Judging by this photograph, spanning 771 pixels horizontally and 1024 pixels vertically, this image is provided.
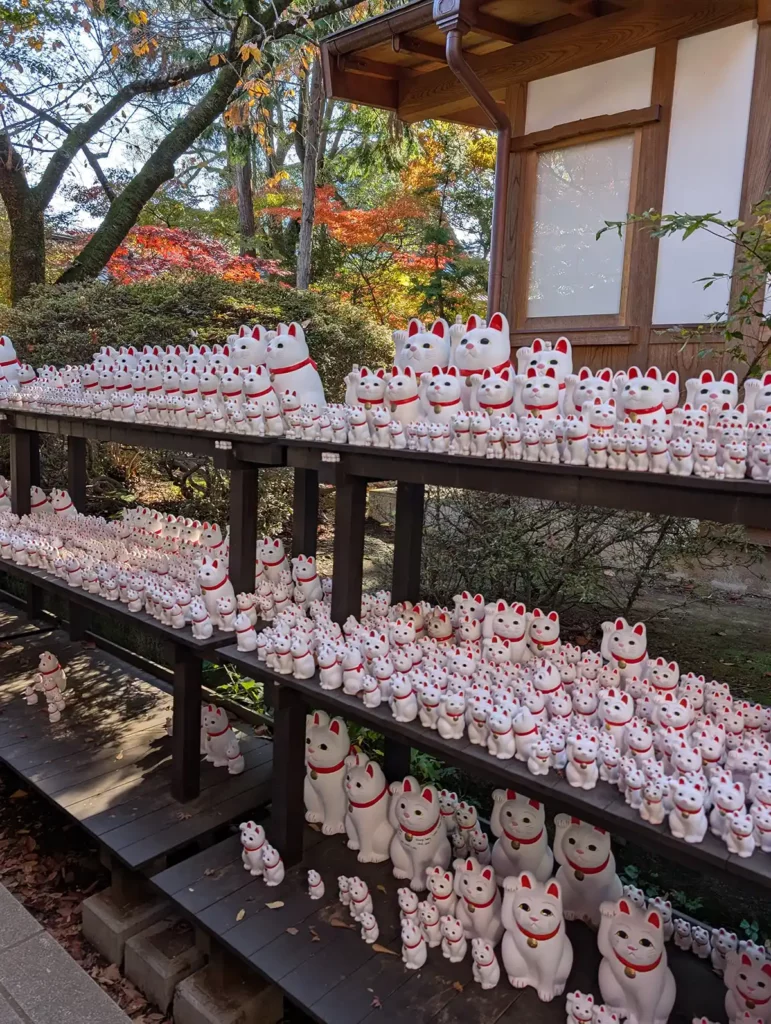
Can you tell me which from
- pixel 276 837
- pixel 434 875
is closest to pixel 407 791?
pixel 434 875

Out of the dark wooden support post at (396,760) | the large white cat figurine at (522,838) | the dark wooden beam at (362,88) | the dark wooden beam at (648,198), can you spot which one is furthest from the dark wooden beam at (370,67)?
the large white cat figurine at (522,838)

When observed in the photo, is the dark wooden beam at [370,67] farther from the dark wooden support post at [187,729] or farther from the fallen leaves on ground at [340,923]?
the fallen leaves on ground at [340,923]

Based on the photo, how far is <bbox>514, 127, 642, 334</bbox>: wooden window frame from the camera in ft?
14.0

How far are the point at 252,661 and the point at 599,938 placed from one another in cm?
155

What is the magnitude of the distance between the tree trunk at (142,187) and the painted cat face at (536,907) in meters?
10.1

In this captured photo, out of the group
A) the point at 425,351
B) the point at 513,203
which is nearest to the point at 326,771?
the point at 425,351

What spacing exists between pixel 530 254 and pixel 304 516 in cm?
246

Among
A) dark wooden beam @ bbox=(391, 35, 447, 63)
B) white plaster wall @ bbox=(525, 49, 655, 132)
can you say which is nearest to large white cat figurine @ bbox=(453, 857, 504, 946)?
white plaster wall @ bbox=(525, 49, 655, 132)

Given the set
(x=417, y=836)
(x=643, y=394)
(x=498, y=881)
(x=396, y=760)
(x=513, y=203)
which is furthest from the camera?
(x=513, y=203)

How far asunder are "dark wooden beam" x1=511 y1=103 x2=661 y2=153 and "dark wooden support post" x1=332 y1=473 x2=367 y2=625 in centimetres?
300

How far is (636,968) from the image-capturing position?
2.21m

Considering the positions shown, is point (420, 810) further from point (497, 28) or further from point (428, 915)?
point (497, 28)

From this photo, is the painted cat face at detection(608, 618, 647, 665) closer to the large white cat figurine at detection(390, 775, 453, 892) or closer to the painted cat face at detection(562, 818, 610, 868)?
the painted cat face at detection(562, 818, 610, 868)

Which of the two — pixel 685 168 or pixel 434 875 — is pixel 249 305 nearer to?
pixel 685 168
